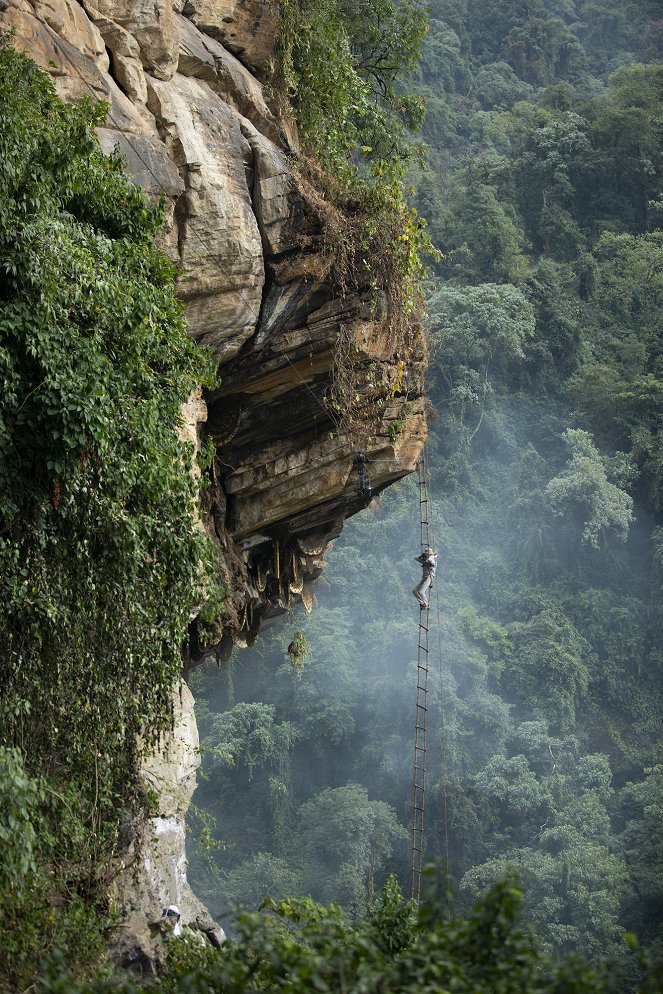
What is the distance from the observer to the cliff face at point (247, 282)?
831 cm

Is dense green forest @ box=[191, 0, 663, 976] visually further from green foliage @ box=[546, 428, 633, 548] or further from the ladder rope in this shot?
the ladder rope

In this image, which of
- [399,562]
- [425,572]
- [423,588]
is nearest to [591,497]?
[399,562]

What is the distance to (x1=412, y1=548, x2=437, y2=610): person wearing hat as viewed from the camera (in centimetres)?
1313

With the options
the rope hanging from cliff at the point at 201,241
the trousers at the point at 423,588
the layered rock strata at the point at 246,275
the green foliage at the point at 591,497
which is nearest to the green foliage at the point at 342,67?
the layered rock strata at the point at 246,275

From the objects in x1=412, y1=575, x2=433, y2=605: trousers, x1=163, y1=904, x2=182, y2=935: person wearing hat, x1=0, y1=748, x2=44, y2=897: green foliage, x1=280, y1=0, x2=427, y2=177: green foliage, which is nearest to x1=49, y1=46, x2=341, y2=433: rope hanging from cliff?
x1=280, y1=0, x2=427, y2=177: green foliage

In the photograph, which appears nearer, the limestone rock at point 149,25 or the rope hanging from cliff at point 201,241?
the rope hanging from cliff at point 201,241

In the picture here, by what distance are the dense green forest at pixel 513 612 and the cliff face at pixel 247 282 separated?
16879 millimetres

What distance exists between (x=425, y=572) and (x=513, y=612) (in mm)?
23369

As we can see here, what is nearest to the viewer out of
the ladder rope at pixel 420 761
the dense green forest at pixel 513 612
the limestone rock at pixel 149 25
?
the limestone rock at pixel 149 25

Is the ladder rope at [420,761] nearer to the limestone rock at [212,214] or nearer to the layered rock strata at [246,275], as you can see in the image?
the layered rock strata at [246,275]

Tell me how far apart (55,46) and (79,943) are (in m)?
5.27

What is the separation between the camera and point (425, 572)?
13.4 m

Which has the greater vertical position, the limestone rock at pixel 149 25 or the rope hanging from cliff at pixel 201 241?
the limestone rock at pixel 149 25

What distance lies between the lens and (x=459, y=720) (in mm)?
32875
